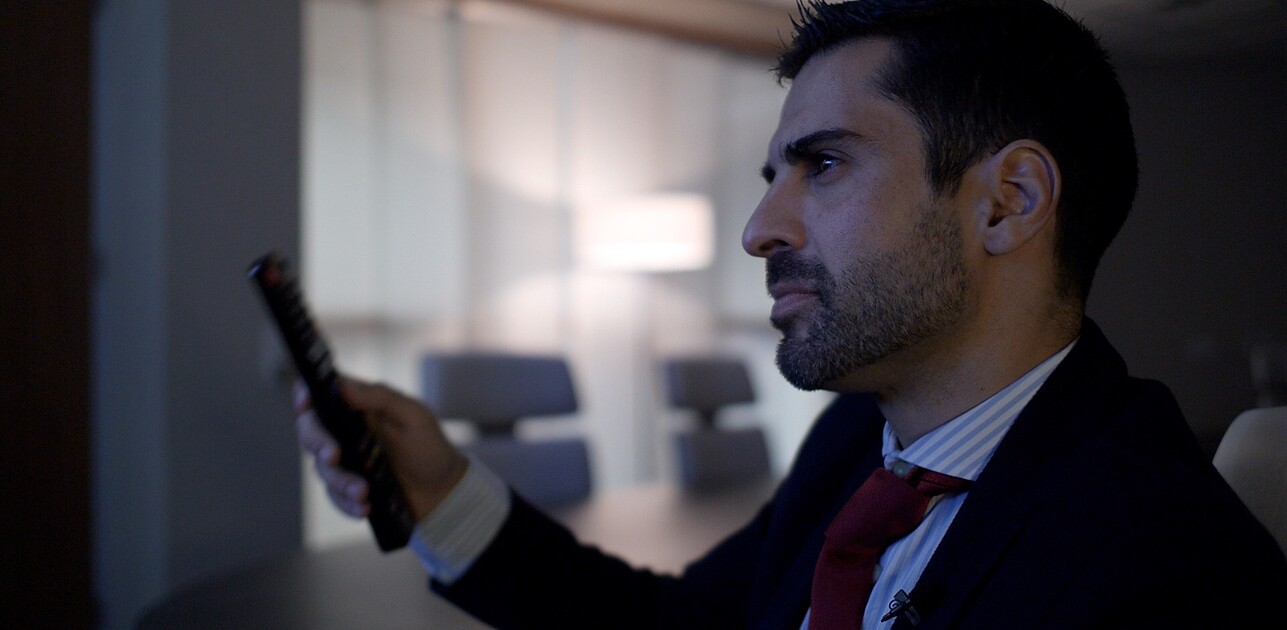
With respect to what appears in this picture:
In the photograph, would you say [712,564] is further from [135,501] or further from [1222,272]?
[135,501]

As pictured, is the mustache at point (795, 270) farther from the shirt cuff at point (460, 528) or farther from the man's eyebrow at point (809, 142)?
the shirt cuff at point (460, 528)

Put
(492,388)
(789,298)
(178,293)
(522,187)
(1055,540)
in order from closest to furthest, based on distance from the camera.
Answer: (1055,540) < (789,298) < (492,388) < (178,293) < (522,187)

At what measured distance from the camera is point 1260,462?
0.76m

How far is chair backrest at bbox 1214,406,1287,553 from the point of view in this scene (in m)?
0.73

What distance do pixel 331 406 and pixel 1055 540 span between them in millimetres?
726

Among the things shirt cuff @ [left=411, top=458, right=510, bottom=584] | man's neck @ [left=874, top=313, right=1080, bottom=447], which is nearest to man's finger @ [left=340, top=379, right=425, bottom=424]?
shirt cuff @ [left=411, top=458, right=510, bottom=584]

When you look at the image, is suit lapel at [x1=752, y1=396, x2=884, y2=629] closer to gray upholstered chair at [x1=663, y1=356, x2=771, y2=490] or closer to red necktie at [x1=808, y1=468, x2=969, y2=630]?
red necktie at [x1=808, y1=468, x2=969, y2=630]

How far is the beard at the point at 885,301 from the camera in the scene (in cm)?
87

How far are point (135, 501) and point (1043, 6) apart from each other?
2989 millimetres

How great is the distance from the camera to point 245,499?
2.92 m

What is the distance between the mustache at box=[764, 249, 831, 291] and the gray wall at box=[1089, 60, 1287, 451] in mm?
291

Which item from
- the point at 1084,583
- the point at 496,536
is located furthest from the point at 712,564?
the point at 1084,583

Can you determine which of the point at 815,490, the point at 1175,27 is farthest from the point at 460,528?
the point at 1175,27

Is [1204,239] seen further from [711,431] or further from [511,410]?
[711,431]
